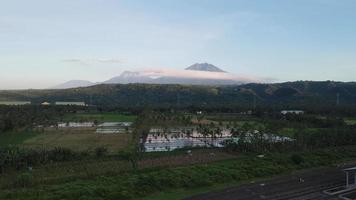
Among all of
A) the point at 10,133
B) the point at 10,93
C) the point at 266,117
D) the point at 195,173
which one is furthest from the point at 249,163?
the point at 10,93

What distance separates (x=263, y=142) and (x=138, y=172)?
35.2ft

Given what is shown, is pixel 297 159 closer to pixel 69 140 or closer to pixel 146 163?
pixel 146 163

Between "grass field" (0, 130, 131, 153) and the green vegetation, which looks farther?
"grass field" (0, 130, 131, 153)

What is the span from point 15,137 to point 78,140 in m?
5.46

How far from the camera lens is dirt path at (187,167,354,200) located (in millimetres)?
17109

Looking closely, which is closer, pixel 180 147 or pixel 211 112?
pixel 180 147

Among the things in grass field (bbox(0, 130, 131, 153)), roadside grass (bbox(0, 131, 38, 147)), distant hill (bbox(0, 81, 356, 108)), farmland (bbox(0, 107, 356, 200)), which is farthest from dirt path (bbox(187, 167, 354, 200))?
distant hill (bbox(0, 81, 356, 108))

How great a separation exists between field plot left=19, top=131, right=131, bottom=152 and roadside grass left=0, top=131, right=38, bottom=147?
44 centimetres

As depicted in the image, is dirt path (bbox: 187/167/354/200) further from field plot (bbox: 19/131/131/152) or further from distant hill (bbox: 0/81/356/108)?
A: distant hill (bbox: 0/81/356/108)

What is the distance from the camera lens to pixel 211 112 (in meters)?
60.8

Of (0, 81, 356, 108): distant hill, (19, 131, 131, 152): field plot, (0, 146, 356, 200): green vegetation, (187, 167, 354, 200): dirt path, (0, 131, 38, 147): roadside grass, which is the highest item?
(0, 81, 356, 108): distant hill

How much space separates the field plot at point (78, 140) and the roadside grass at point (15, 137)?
17.4 inches

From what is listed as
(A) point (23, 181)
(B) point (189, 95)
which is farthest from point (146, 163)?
(B) point (189, 95)

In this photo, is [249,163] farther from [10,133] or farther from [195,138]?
[10,133]
